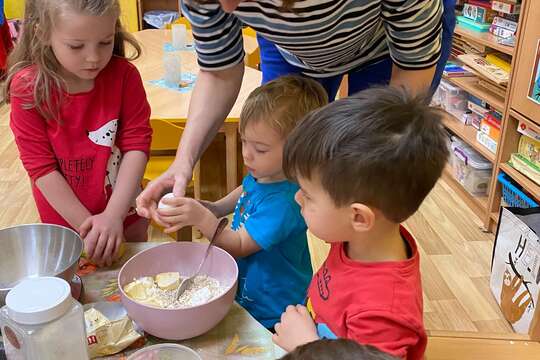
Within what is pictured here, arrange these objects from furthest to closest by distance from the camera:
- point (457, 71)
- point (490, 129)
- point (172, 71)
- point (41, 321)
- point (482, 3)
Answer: point (457, 71) → point (482, 3) → point (490, 129) → point (172, 71) → point (41, 321)

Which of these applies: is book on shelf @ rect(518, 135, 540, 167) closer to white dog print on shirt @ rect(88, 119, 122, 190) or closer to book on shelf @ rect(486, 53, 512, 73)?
book on shelf @ rect(486, 53, 512, 73)

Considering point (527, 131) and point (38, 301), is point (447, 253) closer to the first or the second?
point (527, 131)

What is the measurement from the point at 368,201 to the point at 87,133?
82 cm

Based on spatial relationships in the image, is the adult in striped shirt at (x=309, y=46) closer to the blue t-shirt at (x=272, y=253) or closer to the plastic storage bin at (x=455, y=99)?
the blue t-shirt at (x=272, y=253)

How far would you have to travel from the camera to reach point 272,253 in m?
1.21

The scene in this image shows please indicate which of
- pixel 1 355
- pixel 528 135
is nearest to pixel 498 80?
pixel 528 135

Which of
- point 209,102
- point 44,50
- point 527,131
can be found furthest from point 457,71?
point 44,50

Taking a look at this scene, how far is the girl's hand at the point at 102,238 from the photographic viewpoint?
3.73ft

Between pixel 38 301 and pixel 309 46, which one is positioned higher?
pixel 309 46

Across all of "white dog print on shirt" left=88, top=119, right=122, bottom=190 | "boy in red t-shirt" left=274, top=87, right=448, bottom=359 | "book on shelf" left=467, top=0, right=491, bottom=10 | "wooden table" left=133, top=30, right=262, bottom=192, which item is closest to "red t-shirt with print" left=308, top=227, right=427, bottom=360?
"boy in red t-shirt" left=274, top=87, right=448, bottom=359

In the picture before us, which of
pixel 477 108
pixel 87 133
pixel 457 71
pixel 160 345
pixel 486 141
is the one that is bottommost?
pixel 486 141

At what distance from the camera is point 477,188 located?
113 inches

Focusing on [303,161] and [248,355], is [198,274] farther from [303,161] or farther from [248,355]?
[303,161]

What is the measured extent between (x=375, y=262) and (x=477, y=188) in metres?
2.18
